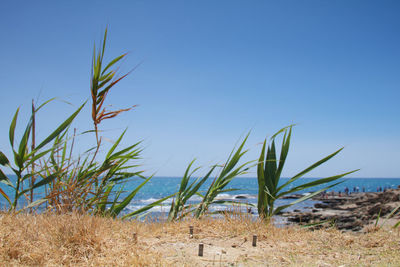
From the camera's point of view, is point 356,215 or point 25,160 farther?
point 356,215

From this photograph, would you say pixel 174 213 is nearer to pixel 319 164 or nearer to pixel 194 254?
pixel 194 254

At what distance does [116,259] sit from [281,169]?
8.53 ft

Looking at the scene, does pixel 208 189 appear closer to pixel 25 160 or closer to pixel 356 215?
pixel 25 160

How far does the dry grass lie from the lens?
2.39 metres

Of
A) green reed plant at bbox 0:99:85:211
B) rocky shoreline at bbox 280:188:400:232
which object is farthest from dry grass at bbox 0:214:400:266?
rocky shoreline at bbox 280:188:400:232

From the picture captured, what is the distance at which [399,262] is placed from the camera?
262 cm

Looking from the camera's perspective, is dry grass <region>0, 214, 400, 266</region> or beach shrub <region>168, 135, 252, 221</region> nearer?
dry grass <region>0, 214, 400, 266</region>

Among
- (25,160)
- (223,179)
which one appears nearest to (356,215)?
(223,179)

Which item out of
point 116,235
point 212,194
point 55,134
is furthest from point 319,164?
point 55,134

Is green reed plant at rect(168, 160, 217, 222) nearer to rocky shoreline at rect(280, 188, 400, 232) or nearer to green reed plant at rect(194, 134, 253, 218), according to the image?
green reed plant at rect(194, 134, 253, 218)

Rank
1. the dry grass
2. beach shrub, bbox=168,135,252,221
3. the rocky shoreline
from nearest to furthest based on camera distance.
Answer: the dry grass → beach shrub, bbox=168,135,252,221 → the rocky shoreline

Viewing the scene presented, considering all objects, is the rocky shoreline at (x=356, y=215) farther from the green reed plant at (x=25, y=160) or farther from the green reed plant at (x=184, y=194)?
the green reed plant at (x=25, y=160)

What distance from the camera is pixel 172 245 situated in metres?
3.01

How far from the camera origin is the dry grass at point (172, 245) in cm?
239
